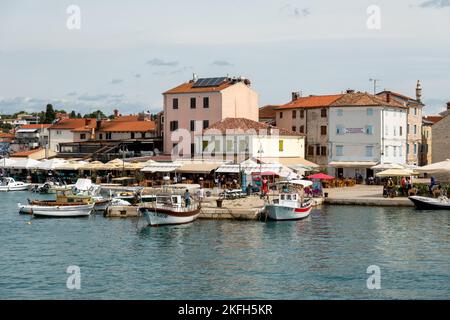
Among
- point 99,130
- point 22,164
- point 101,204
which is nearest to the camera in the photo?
point 101,204

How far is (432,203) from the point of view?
55.8 metres

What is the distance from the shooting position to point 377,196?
62.1m

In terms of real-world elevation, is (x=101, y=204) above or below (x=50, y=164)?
below

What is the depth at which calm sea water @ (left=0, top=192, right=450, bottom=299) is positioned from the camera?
27797mm

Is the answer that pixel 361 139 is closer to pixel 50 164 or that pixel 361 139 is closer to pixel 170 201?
pixel 50 164

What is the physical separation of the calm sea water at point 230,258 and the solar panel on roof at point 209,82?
1448 inches

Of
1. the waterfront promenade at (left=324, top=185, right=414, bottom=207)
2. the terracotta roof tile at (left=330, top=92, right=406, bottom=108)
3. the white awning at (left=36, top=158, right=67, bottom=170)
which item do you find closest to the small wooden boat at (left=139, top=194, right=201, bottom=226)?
the waterfront promenade at (left=324, top=185, right=414, bottom=207)

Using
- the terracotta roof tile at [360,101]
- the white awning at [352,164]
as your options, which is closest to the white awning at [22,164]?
the white awning at [352,164]

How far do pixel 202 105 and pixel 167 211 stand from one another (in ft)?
130

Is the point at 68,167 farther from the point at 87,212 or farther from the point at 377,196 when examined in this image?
the point at 377,196

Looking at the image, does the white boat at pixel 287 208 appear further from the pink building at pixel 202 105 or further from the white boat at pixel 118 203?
the pink building at pixel 202 105

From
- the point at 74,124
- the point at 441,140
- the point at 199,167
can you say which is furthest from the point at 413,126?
the point at 74,124

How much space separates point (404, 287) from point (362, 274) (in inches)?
107
